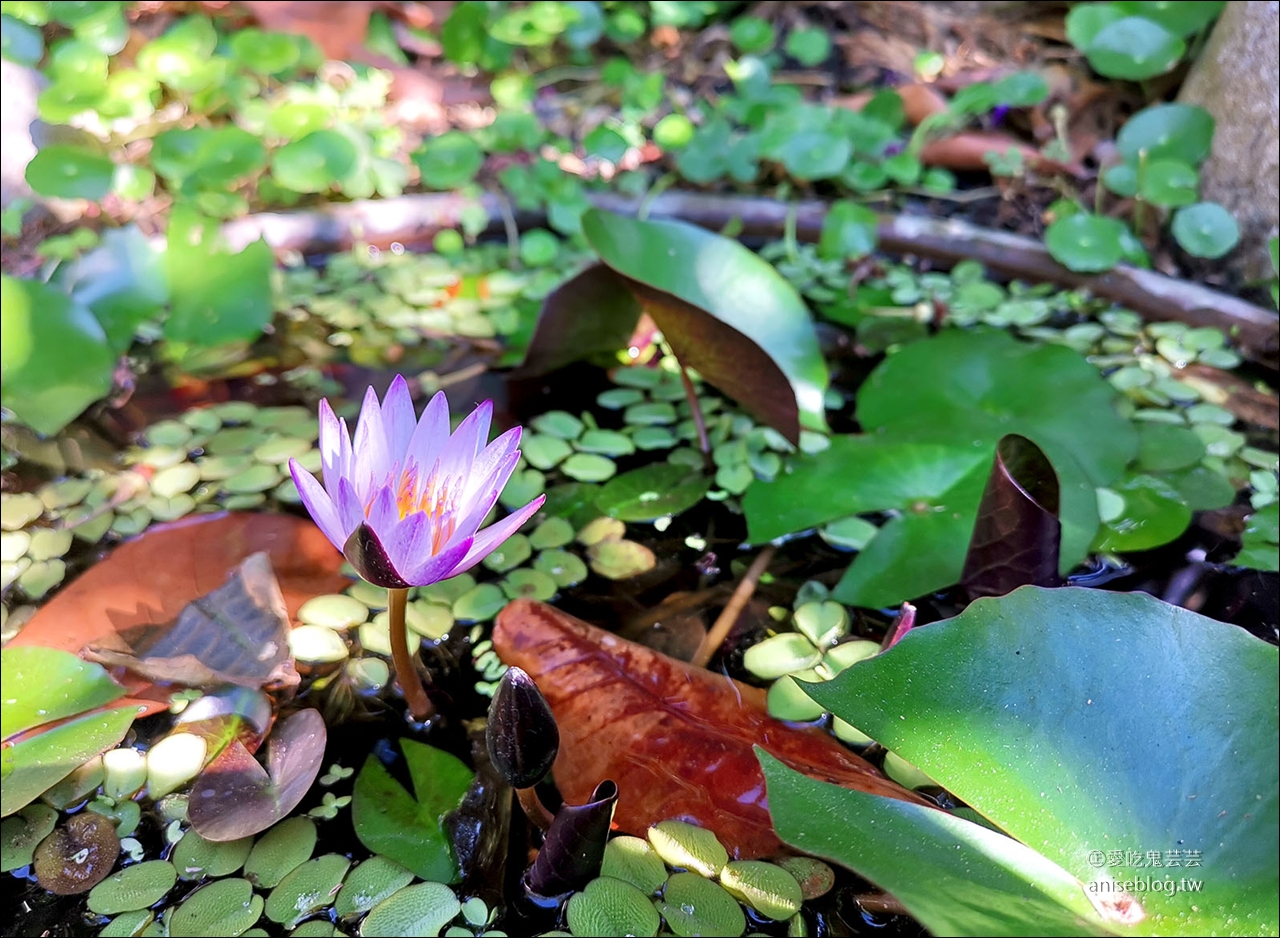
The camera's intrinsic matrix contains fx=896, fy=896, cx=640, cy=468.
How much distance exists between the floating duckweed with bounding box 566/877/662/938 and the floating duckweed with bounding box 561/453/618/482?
0.71 m

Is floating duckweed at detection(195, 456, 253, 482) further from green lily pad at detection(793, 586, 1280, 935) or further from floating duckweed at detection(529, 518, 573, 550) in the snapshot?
green lily pad at detection(793, 586, 1280, 935)

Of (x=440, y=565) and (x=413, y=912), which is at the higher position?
(x=440, y=565)

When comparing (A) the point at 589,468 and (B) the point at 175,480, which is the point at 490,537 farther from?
(B) the point at 175,480

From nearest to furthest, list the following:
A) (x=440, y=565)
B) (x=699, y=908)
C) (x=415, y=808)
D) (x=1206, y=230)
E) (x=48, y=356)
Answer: (x=440, y=565) → (x=699, y=908) → (x=415, y=808) → (x=48, y=356) → (x=1206, y=230)

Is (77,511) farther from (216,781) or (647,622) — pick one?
(647,622)

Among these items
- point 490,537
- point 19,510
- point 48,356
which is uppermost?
point 490,537

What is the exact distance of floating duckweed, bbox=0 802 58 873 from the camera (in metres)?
0.91

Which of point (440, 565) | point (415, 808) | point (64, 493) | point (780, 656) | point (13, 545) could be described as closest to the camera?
point (440, 565)

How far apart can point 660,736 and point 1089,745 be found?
0.43 metres

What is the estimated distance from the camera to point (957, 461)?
1.31m

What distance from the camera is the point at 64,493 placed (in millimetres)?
1423

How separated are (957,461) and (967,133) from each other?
1.47 metres

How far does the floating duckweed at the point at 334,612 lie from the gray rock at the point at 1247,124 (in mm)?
1913

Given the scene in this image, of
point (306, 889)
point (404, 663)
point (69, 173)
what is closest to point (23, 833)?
point (306, 889)
